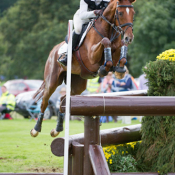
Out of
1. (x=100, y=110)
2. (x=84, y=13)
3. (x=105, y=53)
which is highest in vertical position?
(x=84, y=13)

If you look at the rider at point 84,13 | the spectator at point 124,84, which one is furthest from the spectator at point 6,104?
the rider at point 84,13

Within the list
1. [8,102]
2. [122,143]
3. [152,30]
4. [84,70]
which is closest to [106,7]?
[84,70]

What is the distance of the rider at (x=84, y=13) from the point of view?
17.4 feet

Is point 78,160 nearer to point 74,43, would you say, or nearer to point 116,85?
point 74,43

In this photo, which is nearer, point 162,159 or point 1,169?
point 162,159

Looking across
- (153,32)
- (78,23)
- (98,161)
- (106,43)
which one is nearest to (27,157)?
(106,43)

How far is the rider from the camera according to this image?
5.29m

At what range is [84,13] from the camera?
5.28 metres

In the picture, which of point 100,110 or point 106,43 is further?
point 106,43

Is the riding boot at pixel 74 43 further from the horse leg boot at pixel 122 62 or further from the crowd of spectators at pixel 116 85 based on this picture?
the crowd of spectators at pixel 116 85

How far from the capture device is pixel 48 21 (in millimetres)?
36062

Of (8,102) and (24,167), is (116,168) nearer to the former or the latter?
(24,167)

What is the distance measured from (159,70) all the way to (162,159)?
44.6 inches

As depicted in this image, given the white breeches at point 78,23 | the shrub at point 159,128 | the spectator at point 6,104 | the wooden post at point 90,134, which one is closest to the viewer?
the wooden post at point 90,134
